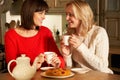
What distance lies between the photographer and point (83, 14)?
2254 millimetres

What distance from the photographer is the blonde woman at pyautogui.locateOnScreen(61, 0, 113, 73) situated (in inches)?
82.2

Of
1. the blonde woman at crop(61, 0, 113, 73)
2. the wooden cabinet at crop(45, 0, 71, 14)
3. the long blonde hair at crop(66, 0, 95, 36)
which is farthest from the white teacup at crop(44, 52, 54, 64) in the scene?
the wooden cabinet at crop(45, 0, 71, 14)

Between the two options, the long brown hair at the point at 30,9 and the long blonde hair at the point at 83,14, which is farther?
the long blonde hair at the point at 83,14

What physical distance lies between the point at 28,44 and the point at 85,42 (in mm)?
468

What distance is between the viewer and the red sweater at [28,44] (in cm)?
212

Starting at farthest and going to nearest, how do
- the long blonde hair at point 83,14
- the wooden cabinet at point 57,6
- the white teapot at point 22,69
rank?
the wooden cabinet at point 57,6 → the long blonde hair at point 83,14 → the white teapot at point 22,69

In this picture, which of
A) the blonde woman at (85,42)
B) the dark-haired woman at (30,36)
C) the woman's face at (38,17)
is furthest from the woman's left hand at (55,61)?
the woman's face at (38,17)

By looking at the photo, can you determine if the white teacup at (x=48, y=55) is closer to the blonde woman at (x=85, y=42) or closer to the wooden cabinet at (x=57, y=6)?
the blonde woman at (x=85, y=42)

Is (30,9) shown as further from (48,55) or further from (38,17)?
(48,55)

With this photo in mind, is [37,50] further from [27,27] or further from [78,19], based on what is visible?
[78,19]

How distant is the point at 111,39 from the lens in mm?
3664

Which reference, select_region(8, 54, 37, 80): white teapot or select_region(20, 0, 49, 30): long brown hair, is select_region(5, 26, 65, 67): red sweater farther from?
select_region(8, 54, 37, 80): white teapot

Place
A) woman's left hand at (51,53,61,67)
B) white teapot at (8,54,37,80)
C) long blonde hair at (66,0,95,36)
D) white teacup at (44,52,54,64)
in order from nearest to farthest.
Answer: white teapot at (8,54,37,80)
white teacup at (44,52,54,64)
woman's left hand at (51,53,61,67)
long blonde hair at (66,0,95,36)

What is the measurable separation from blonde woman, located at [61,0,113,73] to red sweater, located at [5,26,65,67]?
14 cm
